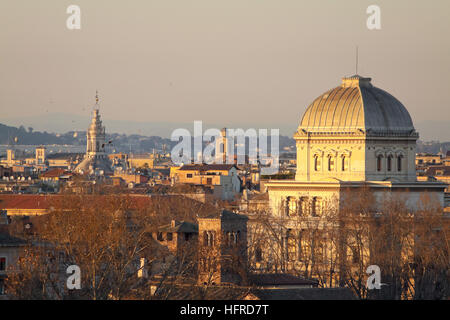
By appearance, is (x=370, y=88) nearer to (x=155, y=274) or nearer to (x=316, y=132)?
(x=316, y=132)

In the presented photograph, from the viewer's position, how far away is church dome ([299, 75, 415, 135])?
102 m

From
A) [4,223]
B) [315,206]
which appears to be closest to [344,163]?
[315,206]

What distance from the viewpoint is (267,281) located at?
256ft

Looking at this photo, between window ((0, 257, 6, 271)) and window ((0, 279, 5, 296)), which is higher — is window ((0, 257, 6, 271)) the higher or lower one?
the higher one

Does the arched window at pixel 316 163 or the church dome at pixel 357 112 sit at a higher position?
the church dome at pixel 357 112

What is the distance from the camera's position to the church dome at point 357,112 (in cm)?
10175

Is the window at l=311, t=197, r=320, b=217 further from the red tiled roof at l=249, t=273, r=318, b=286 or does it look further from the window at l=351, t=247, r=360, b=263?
the red tiled roof at l=249, t=273, r=318, b=286

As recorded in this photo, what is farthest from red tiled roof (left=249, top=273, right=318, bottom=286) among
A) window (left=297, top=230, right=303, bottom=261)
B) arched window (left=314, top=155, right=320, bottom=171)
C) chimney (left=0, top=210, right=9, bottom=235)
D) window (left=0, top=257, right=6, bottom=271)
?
arched window (left=314, top=155, right=320, bottom=171)

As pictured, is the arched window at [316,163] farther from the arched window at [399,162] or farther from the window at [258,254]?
the window at [258,254]

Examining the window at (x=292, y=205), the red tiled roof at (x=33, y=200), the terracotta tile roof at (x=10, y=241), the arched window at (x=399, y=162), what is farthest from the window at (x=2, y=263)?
the red tiled roof at (x=33, y=200)

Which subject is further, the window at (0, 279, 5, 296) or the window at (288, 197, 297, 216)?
the window at (288, 197, 297, 216)

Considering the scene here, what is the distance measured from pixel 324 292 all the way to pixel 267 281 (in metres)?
4.71

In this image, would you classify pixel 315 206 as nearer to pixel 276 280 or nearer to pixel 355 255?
pixel 355 255
